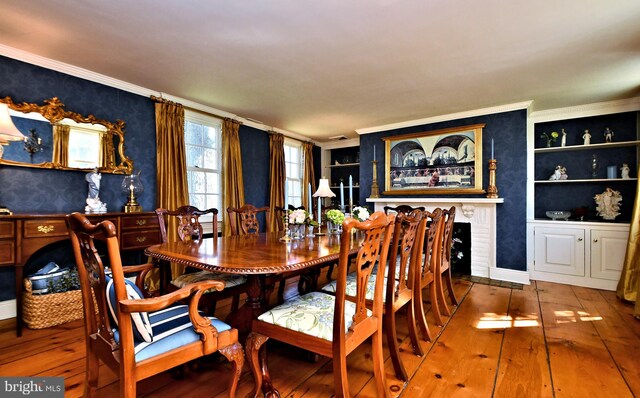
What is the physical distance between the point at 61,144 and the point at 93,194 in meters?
0.54

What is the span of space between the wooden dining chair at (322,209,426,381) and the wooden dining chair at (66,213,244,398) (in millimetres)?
806

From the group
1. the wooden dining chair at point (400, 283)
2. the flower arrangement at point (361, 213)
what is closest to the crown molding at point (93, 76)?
the flower arrangement at point (361, 213)

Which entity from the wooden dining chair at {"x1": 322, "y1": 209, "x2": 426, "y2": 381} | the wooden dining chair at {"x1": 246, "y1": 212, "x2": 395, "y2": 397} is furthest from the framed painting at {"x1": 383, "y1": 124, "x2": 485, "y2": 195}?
the wooden dining chair at {"x1": 246, "y1": 212, "x2": 395, "y2": 397}

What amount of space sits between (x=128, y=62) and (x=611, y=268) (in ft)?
18.9

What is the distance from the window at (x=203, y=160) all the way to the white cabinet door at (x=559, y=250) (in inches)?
179

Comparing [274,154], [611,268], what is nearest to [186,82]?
[274,154]

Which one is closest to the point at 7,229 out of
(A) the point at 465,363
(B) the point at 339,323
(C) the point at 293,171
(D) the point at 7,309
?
(D) the point at 7,309

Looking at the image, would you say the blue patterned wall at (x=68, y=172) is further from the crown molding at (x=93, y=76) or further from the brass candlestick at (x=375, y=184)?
the brass candlestick at (x=375, y=184)

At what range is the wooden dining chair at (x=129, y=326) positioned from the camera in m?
1.05

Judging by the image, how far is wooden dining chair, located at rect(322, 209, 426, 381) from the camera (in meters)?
1.70

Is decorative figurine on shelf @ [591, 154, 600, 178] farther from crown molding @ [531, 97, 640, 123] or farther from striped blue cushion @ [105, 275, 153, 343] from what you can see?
striped blue cushion @ [105, 275, 153, 343]

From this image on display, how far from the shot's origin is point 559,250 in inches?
150

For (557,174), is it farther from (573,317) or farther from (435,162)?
(573,317)

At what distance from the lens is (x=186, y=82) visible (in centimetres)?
320
